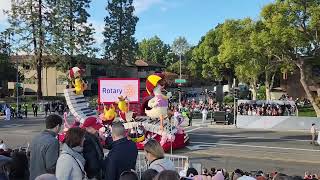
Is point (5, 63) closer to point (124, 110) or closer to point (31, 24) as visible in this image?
point (31, 24)

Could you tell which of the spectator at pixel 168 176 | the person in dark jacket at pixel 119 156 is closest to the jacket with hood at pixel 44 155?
the person in dark jacket at pixel 119 156

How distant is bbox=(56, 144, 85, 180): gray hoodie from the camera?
5.69 meters

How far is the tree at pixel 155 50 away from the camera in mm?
123438

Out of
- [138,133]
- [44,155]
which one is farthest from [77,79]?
[44,155]

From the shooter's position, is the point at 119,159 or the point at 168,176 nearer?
the point at 168,176

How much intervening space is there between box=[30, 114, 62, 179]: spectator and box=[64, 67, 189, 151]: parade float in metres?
14.1

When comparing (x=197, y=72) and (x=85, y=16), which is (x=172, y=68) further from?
(x=85, y=16)

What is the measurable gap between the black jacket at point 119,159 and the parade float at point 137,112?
14152 mm

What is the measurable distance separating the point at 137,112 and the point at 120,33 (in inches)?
1678

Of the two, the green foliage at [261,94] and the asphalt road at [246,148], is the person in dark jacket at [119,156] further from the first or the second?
the green foliage at [261,94]

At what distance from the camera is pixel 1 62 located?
220ft

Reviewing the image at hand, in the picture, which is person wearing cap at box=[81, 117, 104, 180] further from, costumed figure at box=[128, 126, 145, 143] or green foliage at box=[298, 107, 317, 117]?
green foliage at box=[298, 107, 317, 117]

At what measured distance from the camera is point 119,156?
6340 mm

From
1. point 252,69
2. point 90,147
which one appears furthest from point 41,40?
point 90,147
